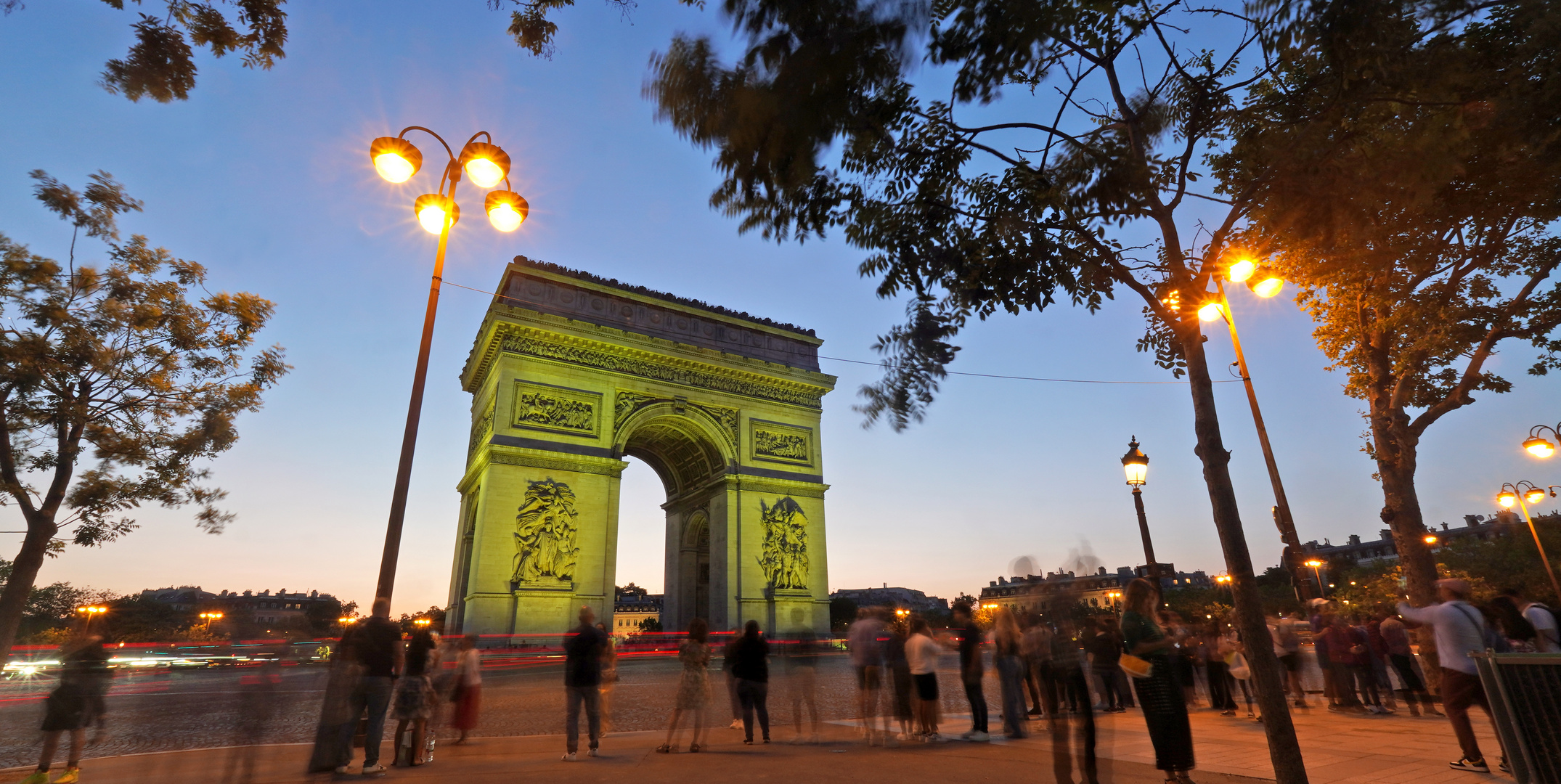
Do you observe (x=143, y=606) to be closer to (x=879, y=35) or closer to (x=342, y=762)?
(x=342, y=762)

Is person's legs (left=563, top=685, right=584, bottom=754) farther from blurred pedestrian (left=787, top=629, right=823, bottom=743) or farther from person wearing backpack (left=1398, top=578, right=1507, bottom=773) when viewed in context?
person wearing backpack (left=1398, top=578, right=1507, bottom=773)

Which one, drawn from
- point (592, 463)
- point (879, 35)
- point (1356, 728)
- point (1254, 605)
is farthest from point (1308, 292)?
point (592, 463)

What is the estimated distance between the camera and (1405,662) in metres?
9.41

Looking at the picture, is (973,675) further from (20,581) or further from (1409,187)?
(20,581)

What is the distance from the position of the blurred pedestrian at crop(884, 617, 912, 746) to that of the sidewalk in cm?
64

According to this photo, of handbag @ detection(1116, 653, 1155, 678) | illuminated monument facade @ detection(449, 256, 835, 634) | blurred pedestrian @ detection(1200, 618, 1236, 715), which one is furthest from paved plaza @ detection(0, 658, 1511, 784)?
illuminated monument facade @ detection(449, 256, 835, 634)

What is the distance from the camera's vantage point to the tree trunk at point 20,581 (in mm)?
11445

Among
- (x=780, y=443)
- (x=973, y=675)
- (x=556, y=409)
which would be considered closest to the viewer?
(x=973, y=675)

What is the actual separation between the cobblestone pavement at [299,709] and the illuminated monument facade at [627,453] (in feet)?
12.6

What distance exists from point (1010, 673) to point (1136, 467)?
354cm

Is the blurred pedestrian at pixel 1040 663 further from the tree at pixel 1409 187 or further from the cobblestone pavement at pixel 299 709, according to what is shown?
the tree at pixel 1409 187

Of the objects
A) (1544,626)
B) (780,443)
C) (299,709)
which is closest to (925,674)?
(1544,626)

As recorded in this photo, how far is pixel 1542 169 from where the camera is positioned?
20.3ft

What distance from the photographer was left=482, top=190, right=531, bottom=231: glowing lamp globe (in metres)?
8.31
